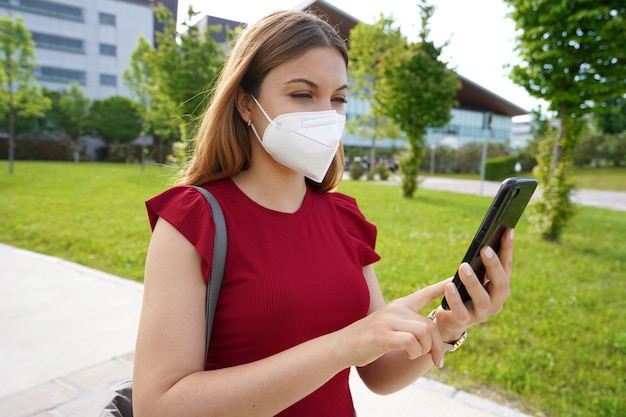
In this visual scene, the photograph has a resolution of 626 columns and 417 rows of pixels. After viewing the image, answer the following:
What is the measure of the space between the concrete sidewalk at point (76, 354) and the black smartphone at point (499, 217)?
6.74 feet

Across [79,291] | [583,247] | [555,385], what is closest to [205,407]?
[555,385]

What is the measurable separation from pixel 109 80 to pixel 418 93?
39.8 metres

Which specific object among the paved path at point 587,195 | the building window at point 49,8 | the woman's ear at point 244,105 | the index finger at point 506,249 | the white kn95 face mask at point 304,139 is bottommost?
the paved path at point 587,195

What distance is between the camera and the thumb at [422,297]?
1.09 metres

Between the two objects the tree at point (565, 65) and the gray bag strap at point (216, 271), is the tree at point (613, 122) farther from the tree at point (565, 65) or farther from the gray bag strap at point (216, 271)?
the gray bag strap at point (216, 271)

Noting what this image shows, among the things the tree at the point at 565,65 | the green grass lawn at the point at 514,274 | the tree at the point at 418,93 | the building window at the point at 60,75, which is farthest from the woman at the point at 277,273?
the building window at the point at 60,75

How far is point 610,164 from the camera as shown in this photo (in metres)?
34.7

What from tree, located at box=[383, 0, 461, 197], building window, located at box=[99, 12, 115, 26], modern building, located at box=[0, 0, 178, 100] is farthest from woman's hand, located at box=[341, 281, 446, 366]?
building window, located at box=[99, 12, 115, 26]

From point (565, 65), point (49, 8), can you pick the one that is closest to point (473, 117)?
point (49, 8)

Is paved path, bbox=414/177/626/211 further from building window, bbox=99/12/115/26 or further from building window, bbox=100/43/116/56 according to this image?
building window, bbox=99/12/115/26

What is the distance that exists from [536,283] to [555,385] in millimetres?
2415

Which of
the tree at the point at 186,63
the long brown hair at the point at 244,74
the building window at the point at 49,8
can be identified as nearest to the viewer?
the long brown hair at the point at 244,74

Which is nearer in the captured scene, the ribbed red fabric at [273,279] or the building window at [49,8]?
the ribbed red fabric at [273,279]

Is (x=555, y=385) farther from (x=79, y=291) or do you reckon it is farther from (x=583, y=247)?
(x=583, y=247)
